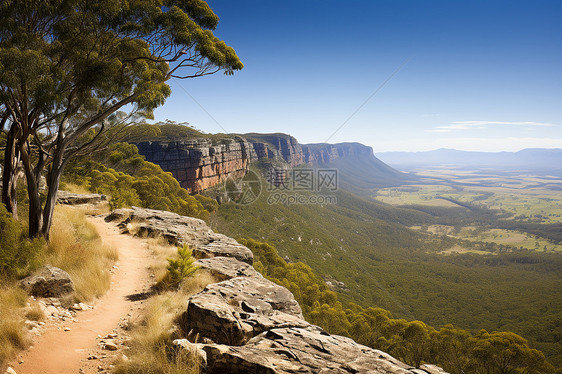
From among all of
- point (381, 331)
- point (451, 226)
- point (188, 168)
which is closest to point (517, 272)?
point (451, 226)

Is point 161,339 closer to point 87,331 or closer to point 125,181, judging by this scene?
point 87,331

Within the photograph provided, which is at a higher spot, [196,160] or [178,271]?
[196,160]

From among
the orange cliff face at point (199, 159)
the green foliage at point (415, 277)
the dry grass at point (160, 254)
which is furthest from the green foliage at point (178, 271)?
the orange cliff face at point (199, 159)

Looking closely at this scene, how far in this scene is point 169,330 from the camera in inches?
215

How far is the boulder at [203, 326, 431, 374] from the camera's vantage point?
4.04m

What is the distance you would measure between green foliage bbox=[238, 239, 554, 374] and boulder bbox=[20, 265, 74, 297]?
19.9 meters

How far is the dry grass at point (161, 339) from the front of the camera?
409cm

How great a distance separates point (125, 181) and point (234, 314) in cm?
2711

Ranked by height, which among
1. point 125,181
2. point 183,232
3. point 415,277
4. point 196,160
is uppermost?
point 196,160

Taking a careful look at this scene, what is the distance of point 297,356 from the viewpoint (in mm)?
4523

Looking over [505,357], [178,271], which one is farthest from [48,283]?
[505,357]

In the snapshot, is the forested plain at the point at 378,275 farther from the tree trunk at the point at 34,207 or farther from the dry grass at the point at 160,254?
the tree trunk at the point at 34,207

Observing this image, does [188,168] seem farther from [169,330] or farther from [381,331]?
[169,330]

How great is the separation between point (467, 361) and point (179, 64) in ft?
95.7
